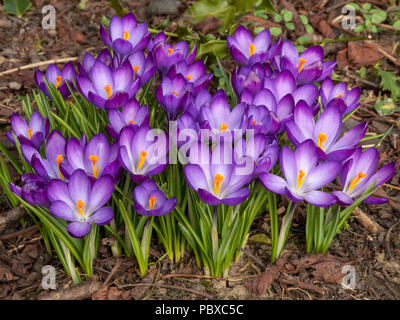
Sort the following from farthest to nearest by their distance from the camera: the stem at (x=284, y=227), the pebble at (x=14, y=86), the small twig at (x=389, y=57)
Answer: the small twig at (x=389, y=57) → the pebble at (x=14, y=86) → the stem at (x=284, y=227)

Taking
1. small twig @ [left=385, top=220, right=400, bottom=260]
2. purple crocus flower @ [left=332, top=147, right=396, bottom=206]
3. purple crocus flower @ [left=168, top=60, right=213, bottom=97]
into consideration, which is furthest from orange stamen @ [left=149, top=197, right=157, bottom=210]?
small twig @ [left=385, top=220, right=400, bottom=260]

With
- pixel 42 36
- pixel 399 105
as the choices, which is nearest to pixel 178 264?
pixel 399 105

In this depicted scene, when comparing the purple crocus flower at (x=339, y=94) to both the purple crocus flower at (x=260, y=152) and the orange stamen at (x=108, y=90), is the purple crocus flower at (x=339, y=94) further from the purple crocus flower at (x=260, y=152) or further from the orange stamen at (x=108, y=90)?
the orange stamen at (x=108, y=90)

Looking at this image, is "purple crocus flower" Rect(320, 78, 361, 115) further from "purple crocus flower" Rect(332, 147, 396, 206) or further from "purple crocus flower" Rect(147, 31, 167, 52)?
"purple crocus flower" Rect(147, 31, 167, 52)

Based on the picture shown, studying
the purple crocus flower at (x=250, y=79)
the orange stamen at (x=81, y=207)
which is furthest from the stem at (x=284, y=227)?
the orange stamen at (x=81, y=207)

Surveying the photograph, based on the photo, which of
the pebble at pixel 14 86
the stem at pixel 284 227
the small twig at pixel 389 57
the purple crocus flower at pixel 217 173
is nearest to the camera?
the purple crocus flower at pixel 217 173

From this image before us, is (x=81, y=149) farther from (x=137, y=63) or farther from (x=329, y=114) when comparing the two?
(x=329, y=114)

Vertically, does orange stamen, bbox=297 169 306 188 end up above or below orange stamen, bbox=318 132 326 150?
below
